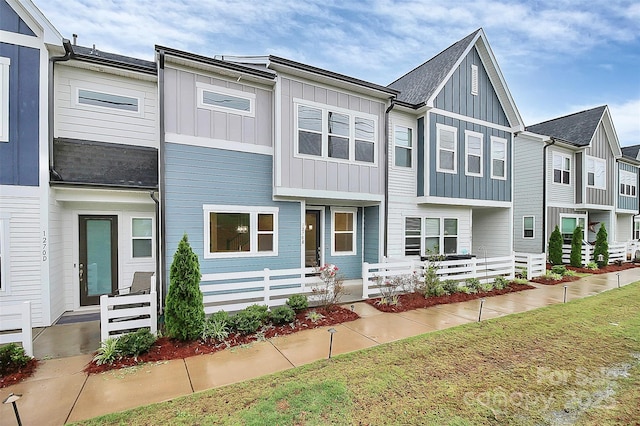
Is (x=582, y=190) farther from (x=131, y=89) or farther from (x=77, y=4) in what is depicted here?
(x=77, y=4)

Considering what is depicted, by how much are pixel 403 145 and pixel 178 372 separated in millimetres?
9138

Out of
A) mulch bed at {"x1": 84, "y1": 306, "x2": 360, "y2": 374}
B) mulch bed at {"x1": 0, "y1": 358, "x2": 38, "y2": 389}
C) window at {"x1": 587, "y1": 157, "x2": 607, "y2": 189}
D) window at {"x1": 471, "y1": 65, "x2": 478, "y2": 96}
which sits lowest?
mulch bed at {"x1": 84, "y1": 306, "x2": 360, "y2": 374}

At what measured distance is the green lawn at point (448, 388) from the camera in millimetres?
3254

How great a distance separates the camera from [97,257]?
7.39 metres

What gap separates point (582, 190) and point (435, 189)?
11280 mm

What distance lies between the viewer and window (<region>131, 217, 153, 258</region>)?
7.72m

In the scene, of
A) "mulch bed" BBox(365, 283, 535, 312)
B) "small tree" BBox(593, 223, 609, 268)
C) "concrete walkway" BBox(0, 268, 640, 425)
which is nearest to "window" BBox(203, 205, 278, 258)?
"concrete walkway" BBox(0, 268, 640, 425)

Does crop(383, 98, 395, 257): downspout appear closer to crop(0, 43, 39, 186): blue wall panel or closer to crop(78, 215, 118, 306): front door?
crop(78, 215, 118, 306): front door

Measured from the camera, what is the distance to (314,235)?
32.6 ft

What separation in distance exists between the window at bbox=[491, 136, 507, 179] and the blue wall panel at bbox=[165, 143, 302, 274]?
27.8 feet

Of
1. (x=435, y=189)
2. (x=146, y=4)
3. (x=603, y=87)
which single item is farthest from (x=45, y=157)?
(x=603, y=87)

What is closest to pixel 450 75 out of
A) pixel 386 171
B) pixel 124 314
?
pixel 386 171

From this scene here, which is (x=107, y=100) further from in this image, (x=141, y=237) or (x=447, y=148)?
(x=447, y=148)

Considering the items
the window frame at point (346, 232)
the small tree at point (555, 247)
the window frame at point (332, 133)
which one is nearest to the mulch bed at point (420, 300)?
the window frame at point (346, 232)
